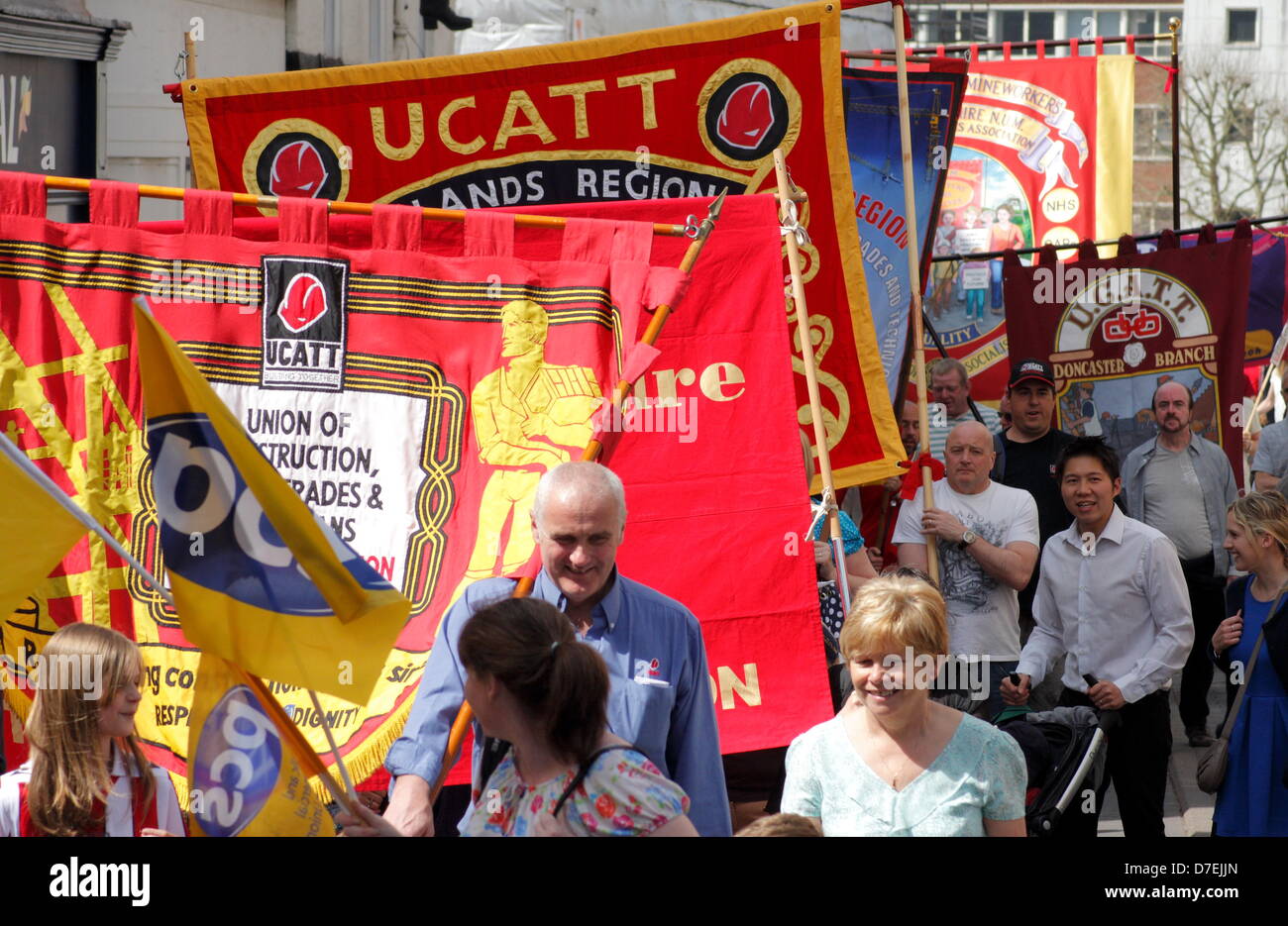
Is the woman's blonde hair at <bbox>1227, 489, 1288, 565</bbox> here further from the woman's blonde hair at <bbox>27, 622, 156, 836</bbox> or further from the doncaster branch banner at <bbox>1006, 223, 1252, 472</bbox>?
the woman's blonde hair at <bbox>27, 622, 156, 836</bbox>

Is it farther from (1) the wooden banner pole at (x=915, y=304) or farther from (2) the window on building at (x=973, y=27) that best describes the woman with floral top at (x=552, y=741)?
(2) the window on building at (x=973, y=27)

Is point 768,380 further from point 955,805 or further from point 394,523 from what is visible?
point 955,805

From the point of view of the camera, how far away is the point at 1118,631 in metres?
6.18

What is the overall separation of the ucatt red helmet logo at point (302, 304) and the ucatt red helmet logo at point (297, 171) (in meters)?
2.14

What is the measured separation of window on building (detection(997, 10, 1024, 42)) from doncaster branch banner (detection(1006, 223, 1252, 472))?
5574 centimetres

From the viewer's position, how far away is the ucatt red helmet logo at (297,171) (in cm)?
675

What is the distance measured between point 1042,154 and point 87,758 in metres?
12.3

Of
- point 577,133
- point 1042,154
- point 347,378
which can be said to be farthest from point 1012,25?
point 347,378

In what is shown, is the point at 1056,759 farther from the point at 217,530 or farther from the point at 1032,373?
the point at 1032,373

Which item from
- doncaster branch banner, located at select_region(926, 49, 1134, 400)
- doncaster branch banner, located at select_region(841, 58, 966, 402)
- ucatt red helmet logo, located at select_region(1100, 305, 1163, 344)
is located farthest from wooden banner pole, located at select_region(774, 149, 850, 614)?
doncaster branch banner, located at select_region(926, 49, 1134, 400)

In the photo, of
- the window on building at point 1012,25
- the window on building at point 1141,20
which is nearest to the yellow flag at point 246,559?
the window on building at point 1012,25

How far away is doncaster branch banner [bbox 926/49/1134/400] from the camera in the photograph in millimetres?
14266

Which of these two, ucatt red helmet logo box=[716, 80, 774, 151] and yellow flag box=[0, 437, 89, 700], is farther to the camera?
ucatt red helmet logo box=[716, 80, 774, 151]

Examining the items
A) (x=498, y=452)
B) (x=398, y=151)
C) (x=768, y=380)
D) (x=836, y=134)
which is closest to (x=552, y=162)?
(x=398, y=151)
